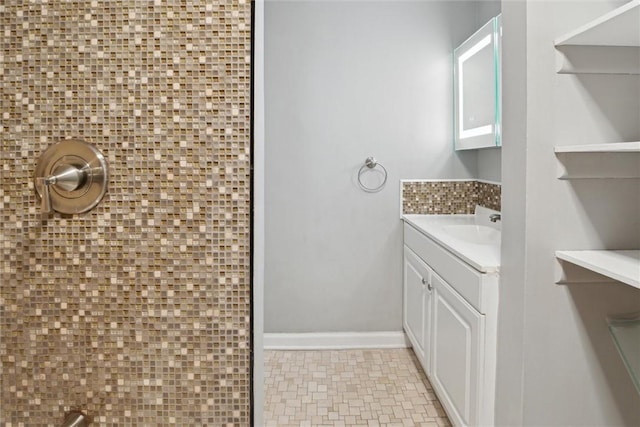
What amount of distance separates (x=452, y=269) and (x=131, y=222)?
61.7 inches

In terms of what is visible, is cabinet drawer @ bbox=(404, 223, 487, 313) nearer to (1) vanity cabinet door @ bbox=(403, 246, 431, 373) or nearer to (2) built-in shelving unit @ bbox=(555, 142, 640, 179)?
(1) vanity cabinet door @ bbox=(403, 246, 431, 373)

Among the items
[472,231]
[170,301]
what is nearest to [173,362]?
[170,301]

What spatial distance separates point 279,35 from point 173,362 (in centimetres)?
277

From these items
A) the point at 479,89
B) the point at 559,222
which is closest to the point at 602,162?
the point at 559,222

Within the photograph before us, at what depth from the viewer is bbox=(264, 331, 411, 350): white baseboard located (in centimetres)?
347

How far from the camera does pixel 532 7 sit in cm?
143

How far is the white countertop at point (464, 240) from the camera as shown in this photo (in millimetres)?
1882

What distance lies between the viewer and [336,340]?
347 cm

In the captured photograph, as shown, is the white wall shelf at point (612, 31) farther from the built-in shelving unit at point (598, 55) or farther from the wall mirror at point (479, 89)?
the wall mirror at point (479, 89)

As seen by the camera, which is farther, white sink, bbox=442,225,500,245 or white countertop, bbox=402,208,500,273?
white sink, bbox=442,225,500,245

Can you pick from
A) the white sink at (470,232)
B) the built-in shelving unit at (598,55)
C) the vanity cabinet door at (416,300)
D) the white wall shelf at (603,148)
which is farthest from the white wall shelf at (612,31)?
the white sink at (470,232)

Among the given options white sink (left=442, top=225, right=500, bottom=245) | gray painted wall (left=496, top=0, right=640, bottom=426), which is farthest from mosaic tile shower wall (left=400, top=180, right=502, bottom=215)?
gray painted wall (left=496, top=0, right=640, bottom=426)

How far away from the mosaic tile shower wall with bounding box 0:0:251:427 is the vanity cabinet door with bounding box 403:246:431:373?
1.87m

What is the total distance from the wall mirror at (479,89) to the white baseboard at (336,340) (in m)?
1.35
